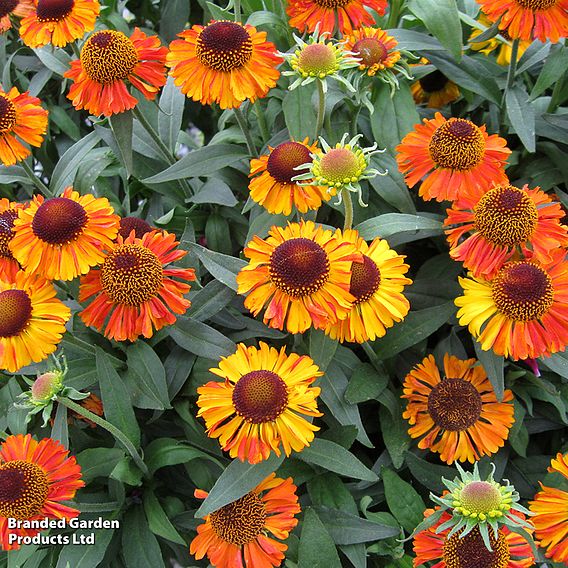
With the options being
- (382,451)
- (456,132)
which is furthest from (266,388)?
(456,132)

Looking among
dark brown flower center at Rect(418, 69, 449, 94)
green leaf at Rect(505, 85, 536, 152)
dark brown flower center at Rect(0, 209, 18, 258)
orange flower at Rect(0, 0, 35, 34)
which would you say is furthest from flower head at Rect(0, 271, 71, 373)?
dark brown flower center at Rect(418, 69, 449, 94)

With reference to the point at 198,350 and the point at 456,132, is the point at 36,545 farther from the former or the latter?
the point at 456,132

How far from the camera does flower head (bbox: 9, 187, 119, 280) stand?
1.22 meters

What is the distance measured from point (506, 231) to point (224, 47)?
0.60 m

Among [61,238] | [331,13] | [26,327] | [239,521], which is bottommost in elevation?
[239,521]

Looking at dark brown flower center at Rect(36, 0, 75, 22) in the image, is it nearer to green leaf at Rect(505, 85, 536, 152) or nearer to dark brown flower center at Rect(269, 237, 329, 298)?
dark brown flower center at Rect(269, 237, 329, 298)

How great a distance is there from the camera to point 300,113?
1454 millimetres

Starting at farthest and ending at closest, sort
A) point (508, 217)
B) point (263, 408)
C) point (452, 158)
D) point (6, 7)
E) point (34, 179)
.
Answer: point (6, 7)
point (34, 179)
point (452, 158)
point (508, 217)
point (263, 408)

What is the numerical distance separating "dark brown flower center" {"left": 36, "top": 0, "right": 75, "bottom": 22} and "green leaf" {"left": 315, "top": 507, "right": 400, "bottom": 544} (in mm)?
1099

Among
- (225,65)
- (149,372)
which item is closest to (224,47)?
(225,65)

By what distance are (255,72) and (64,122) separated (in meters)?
0.68

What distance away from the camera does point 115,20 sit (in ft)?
6.17

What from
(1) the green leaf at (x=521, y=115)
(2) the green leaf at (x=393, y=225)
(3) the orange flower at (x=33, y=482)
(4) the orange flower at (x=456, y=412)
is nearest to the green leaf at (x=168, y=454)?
(3) the orange flower at (x=33, y=482)

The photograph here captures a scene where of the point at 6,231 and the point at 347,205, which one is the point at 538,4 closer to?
the point at 347,205
